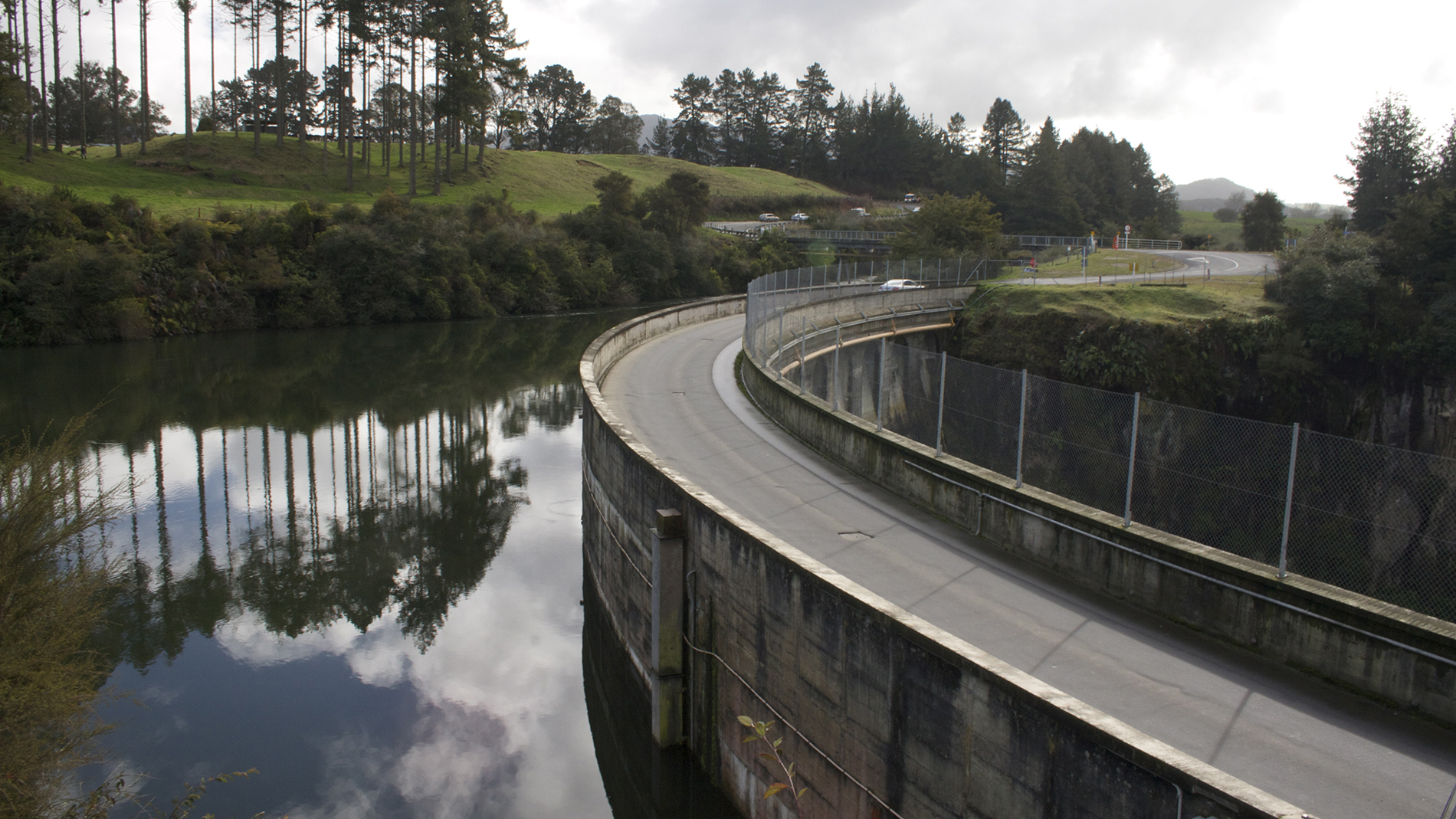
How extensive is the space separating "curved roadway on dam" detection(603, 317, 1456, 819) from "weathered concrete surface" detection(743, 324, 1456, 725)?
0.24 m

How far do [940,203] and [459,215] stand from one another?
3514 centimetres

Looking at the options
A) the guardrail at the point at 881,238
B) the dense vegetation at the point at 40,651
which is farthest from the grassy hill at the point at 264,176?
the dense vegetation at the point at 40,651

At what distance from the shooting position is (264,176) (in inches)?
2827

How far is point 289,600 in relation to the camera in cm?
1889

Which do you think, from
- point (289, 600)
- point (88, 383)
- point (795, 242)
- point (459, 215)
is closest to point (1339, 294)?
point (289, 600)

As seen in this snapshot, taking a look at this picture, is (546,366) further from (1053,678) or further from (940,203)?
(1053,678)

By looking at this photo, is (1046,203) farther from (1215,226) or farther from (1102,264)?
(1215,226)

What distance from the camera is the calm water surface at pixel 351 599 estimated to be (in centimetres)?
1348

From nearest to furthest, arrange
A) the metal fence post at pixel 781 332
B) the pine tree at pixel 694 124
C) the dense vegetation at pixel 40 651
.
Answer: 1. the dense vegetation at pixel 40 651
2. the metal fence post at pixel 781 332
3. the pine tree at pixel 694 124

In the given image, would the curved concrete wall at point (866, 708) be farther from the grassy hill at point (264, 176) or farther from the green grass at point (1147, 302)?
the grassy hill at point (264, 176)

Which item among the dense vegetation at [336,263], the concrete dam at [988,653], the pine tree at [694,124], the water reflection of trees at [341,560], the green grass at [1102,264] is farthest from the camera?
the pine tree at [694,124]

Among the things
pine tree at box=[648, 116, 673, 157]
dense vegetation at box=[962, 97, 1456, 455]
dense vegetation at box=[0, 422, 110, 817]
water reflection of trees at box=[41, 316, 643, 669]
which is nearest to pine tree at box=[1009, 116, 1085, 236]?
dense vegetation at box=[962, 97, 1456, 455]

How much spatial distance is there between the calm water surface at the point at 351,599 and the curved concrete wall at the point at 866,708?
2.68 m

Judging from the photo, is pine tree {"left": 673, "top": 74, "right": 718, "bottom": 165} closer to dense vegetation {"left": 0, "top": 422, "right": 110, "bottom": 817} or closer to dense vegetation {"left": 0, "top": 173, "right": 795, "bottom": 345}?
dense vegetation {"left": 0, "top": 173, "right": 795, "bottom": 345}
